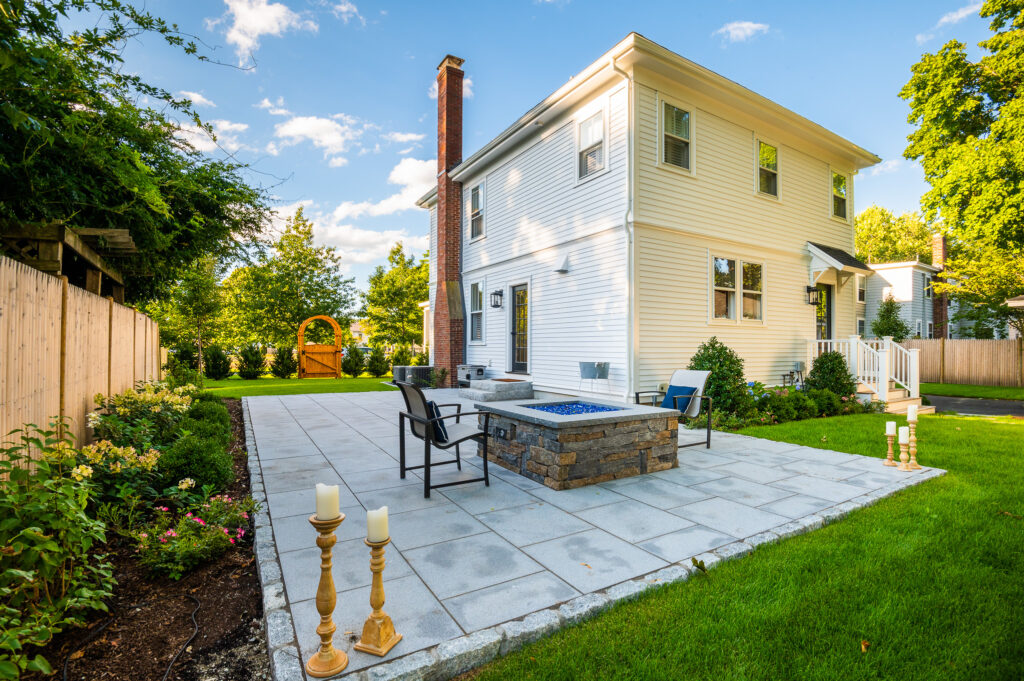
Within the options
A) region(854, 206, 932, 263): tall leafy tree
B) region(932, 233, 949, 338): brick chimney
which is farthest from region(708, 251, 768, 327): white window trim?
region(854, 206, 932, 263): tall leafy tree

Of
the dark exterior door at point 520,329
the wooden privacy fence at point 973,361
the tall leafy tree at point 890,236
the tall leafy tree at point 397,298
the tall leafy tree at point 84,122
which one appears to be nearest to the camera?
the tall leafy tree at point 84,122

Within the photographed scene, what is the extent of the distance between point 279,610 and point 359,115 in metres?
12.5

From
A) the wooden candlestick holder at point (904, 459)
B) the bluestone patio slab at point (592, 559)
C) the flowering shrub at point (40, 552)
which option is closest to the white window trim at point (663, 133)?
the wooden candlestick holder at point (904, 459)

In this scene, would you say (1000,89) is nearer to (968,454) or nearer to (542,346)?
(968,454)

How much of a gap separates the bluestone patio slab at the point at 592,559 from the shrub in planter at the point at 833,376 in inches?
326

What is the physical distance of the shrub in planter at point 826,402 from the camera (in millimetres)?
8797

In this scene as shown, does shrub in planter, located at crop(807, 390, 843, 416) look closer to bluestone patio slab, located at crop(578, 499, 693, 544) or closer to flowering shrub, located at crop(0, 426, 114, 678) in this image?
A: bluestone patio slab, located at crop(578, 499, 693, 544)

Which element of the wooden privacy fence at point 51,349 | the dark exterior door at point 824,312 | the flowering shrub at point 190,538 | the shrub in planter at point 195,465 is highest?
the dark exterior door at point 824,312

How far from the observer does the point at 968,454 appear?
18.2 ft

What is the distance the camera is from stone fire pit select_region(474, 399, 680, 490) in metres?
4.20

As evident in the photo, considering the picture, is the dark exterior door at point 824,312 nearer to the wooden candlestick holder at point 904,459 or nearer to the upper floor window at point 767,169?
the upper floor window at point 767,169

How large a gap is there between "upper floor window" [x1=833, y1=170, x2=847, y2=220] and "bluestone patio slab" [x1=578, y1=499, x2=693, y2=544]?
1159cm

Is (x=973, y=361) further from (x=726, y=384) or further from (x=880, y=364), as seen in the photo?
(x=726, y=384)

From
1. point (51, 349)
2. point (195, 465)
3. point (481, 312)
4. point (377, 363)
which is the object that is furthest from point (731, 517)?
point (377, 363)
